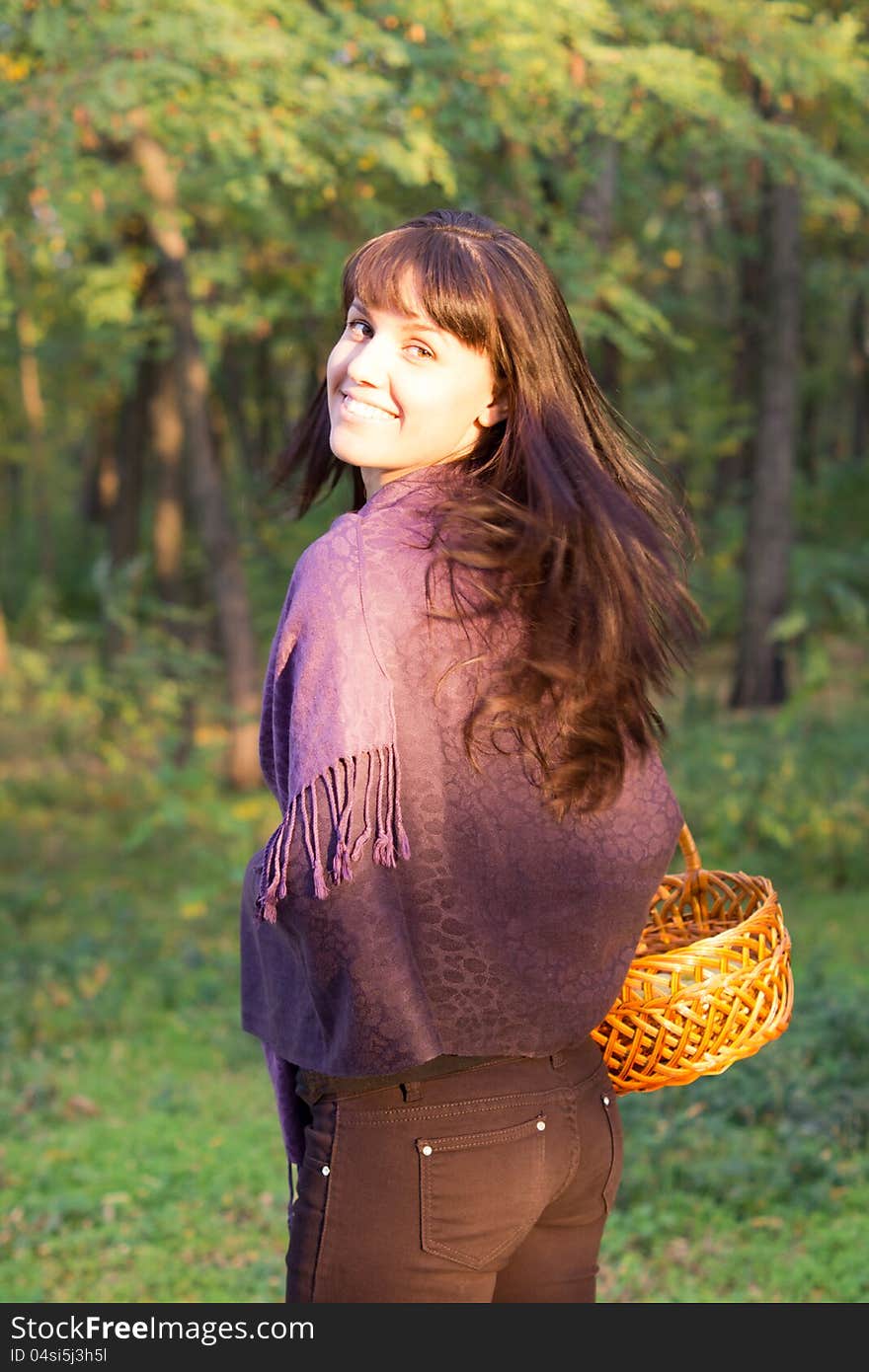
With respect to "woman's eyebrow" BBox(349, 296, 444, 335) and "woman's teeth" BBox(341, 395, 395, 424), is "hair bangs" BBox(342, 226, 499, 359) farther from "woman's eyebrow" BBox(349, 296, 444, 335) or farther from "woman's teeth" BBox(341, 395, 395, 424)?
"woman's teeth" BBox(341, 395, 395, 424)

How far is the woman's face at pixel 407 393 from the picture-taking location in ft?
6.11

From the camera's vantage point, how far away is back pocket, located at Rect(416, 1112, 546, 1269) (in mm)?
1731

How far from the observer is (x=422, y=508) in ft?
5.85

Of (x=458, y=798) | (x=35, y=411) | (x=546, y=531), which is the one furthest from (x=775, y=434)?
(x=458, y=798)

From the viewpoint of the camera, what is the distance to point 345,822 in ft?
5.37

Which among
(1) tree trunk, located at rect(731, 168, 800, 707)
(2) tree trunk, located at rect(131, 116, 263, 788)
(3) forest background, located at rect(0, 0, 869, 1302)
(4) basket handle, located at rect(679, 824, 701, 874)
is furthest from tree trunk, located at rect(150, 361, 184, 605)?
(4) basket handle, located at rect(679, 824, 701, 874)

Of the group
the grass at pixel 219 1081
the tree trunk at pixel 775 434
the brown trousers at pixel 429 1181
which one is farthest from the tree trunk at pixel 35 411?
the brown trousers at pixel 429 1181

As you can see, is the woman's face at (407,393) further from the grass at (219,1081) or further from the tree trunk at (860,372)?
the tree trunk at (860,372)

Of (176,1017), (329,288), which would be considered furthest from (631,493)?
(329,288)

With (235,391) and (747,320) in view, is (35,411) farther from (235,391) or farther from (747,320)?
(747,320)

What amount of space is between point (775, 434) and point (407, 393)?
12.4 metres

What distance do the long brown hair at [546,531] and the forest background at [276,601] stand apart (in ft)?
1.29
